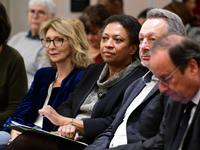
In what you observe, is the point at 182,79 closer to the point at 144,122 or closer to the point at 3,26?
the point at 144,122

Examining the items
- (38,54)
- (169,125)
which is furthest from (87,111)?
(38,54)

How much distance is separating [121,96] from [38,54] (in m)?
2.04

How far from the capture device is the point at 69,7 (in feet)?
20.2

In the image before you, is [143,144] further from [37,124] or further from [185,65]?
[37,124]

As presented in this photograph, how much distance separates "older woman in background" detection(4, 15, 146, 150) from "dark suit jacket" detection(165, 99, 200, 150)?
687mm

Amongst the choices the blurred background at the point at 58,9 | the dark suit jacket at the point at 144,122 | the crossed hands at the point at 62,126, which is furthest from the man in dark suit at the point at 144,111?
Result: the blurred background at the point at 58,9

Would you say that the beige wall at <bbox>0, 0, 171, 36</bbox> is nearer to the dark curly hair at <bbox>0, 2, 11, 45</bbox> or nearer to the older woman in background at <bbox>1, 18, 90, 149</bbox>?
the dark curly hair at <bbox>0, 2, 11, 45</bbox>

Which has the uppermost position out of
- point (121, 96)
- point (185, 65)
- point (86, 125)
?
point (185, 65)

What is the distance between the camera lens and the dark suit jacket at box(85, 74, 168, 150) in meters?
2.16

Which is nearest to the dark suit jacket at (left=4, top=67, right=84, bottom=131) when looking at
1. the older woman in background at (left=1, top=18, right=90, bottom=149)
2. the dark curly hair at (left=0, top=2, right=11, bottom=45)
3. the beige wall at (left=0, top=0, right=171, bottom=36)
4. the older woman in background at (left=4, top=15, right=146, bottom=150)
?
the older woman in background at (left=1, top=18, right=90, bottom=149)

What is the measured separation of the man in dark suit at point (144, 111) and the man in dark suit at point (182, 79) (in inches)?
7.8

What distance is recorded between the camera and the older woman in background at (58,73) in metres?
3.31

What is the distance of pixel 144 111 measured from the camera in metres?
2.31

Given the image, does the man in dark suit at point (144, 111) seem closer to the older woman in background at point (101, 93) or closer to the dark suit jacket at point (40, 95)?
the older woman in background at point (101, 93)
